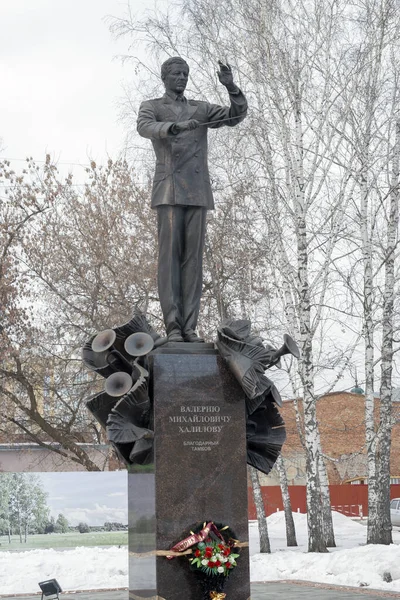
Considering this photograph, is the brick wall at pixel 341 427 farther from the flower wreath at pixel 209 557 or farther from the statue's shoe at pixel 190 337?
the flower wreath at pixel 209 557

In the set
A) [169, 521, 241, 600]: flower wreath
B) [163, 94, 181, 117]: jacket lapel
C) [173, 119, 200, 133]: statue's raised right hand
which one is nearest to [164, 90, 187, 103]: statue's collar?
[163, 94, 181, 117]: jacket lapel

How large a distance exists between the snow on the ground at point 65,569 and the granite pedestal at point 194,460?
27.2 ft

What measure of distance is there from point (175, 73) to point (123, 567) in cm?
1042

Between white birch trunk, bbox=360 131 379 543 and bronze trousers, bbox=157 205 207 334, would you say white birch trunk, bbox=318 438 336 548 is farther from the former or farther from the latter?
bronze trousers, bbox=157 205 207 334

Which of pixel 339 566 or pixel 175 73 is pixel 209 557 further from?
pixel 339 566

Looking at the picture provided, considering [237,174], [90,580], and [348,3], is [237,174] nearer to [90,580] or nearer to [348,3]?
[348,3]

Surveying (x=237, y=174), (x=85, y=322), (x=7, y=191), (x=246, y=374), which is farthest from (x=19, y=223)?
(x=246, y=374)

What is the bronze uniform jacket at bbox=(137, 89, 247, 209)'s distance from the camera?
8.71 meters

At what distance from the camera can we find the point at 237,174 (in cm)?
2197

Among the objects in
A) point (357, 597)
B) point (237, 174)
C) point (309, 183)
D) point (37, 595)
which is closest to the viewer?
point (357, 597)

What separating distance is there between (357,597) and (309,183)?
9.53 m

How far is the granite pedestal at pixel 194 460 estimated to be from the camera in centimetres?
771

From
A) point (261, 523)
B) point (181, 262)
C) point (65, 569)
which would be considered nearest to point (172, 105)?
point (181, 262)

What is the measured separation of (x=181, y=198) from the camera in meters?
8.69
